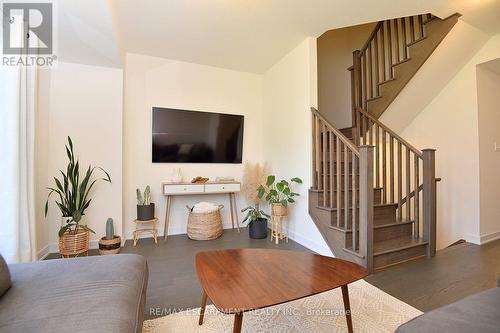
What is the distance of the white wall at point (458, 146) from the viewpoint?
10.9 feet

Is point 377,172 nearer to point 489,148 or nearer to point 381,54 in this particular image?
point 489,148

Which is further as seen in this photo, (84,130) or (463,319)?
(84,130)

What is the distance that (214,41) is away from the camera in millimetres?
3205

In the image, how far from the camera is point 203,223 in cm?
338

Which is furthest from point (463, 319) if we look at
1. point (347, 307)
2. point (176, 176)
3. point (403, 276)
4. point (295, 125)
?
point (176, 176)

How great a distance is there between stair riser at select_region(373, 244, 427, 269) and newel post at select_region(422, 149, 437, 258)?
0.09 m

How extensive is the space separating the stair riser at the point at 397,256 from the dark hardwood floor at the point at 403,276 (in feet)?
0.19

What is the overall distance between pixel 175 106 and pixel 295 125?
191cm

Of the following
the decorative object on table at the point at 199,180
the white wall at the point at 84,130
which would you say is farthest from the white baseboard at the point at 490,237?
the white wall at the point at 84,130

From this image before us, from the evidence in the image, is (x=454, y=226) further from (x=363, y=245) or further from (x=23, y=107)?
(x=23, y=107)

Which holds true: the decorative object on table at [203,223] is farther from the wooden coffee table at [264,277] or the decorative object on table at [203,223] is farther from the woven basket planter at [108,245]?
the wooden coffee table at [264,277]

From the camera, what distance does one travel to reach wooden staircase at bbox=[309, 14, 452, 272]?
2350mm

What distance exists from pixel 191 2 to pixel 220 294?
2674mm

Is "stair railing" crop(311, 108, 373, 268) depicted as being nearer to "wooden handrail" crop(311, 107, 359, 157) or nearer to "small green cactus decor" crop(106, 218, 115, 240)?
"wooden handrail" crop(311, 107, 359, 157)
